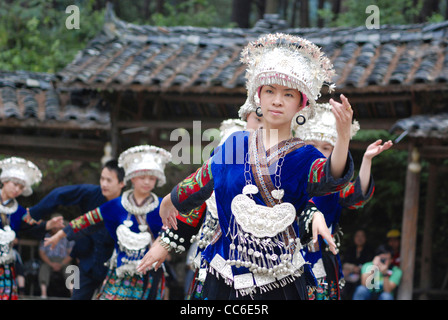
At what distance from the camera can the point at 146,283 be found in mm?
6223

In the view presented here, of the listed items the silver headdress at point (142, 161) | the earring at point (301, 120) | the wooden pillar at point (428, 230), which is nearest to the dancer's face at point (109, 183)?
the silver headdress at point (142, 161)

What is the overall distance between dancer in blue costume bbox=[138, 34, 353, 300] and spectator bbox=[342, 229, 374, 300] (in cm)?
Result: 575

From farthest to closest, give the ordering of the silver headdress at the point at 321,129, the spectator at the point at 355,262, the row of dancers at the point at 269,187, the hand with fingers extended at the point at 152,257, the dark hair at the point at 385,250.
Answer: the spectator at the point at 355,262, the dark hair at the point at 385,250, the silver headdress at the point at 321,129, the hand with fingers extended at the point at 152,257, the row of dancers at the point at 269,187

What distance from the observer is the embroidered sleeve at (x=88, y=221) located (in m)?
6.41

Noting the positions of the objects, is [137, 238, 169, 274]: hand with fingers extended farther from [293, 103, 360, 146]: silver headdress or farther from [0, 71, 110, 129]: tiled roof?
[0, 71, 110, 129]: tiled roof

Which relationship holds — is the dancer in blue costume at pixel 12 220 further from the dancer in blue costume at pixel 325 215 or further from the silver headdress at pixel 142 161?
the dancer in blue costume at pixel 325 215

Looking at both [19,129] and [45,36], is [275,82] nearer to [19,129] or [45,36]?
[19,129]

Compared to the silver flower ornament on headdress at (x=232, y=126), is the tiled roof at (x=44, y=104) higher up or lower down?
higher up

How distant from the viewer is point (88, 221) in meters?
6.44

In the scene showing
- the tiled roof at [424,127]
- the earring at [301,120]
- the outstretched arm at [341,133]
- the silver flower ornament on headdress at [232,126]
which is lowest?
the outstretched arm at [341,133]

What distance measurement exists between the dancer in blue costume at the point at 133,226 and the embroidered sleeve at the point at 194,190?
2497 millimetres

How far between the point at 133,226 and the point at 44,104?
442 cm

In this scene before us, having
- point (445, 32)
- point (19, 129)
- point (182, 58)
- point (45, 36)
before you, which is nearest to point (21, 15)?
point (45, 36)
